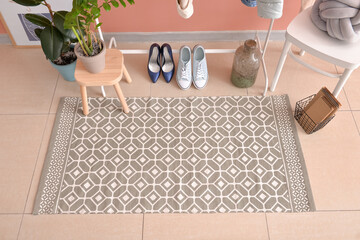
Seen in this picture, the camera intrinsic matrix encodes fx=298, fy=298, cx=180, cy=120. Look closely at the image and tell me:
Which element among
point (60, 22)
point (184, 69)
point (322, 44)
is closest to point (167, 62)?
point (184, 69)

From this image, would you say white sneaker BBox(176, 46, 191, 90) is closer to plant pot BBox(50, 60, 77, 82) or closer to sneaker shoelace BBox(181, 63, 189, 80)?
sneaker shoelace BBox(181, 63, 189, 80)

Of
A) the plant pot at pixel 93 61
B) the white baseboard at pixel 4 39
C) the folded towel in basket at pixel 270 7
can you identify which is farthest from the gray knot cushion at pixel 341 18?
the white baseboard at pixel 4 39

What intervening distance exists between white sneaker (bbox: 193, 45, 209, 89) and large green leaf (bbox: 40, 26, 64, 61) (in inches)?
34.2

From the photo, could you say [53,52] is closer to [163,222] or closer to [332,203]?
[163,222]

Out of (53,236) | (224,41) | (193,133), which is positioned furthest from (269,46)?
(53,236)

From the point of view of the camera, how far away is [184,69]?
2014mm

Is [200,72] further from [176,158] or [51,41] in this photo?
[51,41]

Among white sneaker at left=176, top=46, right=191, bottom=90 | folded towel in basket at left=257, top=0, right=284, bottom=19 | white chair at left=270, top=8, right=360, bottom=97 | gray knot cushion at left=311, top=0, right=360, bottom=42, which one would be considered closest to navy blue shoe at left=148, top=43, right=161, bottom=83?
white sneaker at left=176, top=46, right=191, bottom=90

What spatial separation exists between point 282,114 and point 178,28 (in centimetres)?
100

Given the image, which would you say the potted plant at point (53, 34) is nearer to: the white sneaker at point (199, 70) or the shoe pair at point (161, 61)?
the shoe pair at point (161, 61)

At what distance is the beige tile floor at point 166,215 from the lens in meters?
1.57

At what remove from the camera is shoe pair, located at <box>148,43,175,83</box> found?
81.7 inches

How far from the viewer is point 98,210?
5.35 feet

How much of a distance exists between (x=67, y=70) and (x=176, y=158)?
3.11 feet
